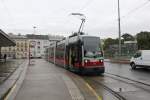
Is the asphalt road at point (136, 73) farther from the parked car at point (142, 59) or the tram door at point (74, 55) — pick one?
the tram door at point (74, 55)

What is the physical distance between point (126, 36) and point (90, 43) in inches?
5102

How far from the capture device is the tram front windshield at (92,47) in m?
23.1

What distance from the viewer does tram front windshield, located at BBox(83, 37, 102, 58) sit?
2312 centimetres

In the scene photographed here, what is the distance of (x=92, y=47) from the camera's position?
2339cm

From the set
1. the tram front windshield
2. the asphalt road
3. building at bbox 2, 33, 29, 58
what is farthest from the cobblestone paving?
building at bbox 2, 33, 29, 58

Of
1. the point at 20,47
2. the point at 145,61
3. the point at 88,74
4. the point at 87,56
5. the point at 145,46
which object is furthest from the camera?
the point at 20,47

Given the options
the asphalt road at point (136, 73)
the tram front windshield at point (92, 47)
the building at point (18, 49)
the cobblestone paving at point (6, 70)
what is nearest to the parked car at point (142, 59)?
the asphalt road at point (136, 73)

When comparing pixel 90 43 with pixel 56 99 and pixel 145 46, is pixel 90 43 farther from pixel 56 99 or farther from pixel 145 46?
pixel 145 46

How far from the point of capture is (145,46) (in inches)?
3787

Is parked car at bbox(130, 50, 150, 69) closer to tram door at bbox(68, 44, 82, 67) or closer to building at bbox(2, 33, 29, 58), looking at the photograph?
tram door at bbox(68, 44, 82, 67)

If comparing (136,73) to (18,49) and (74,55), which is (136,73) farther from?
(18,49)

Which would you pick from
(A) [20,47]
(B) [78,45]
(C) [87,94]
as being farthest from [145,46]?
(C) [87,94]

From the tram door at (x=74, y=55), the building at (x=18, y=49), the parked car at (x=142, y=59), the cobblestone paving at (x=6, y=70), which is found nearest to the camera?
the cobblestone paving at (x=6, y=70)

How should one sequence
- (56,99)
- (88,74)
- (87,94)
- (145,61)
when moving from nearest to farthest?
(56,99) → (87,94) → (88,74) → (145,61)
